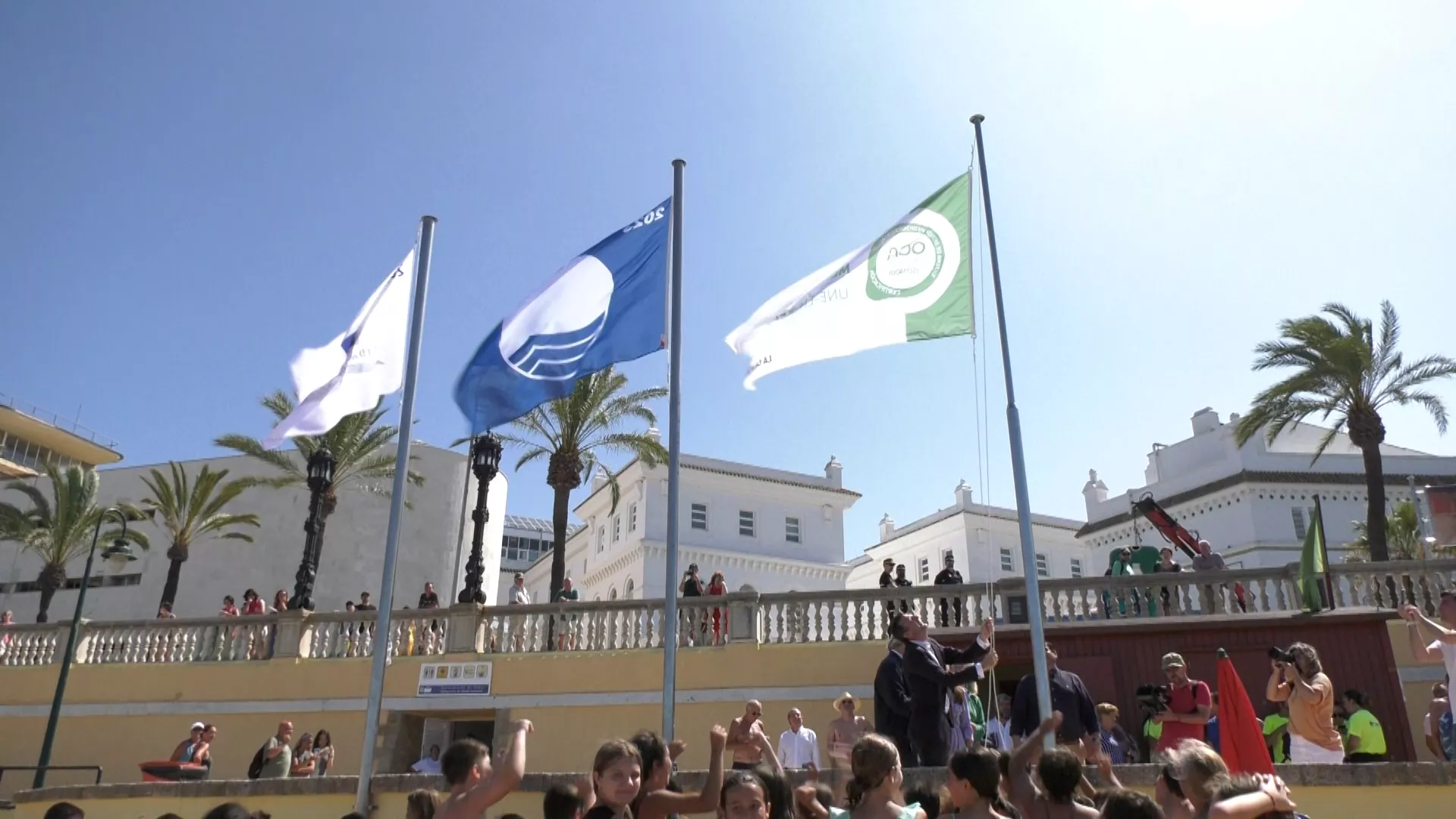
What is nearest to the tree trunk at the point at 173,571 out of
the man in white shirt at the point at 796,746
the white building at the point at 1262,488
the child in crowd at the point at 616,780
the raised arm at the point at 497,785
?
the man in white shirt at the point at 796,746

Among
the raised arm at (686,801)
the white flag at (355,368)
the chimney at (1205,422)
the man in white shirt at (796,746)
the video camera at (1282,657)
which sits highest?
the chimney at (1205,422)

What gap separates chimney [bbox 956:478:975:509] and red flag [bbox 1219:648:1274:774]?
3929 cm

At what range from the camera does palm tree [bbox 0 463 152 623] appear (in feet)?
107

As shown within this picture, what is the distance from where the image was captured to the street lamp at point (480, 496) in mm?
18125

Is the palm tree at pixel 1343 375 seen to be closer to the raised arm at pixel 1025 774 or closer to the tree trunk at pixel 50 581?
the raised arm at pixel 1025 774

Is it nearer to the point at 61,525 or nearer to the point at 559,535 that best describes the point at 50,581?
the point at 61,525

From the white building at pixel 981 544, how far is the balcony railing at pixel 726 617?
2727 cm

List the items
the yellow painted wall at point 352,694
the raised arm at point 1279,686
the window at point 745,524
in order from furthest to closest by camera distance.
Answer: the window at point 745,524, the yellow painted wall at point 352,694, the raised arm at point 1279,686

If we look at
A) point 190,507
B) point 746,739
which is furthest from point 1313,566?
point 190,507

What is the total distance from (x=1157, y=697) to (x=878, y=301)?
465 cm

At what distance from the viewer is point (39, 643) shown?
20.8 meters

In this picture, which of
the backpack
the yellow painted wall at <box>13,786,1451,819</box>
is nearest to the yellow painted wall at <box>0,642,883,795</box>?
the backpack

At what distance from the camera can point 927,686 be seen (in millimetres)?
8328

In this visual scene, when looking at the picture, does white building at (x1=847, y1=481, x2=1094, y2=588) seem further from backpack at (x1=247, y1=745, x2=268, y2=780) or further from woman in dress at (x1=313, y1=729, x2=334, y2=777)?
backpack at (x1=247, y1=745, x2=268, y2=780)
